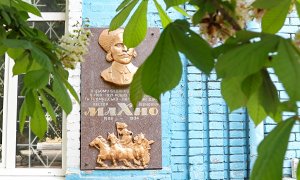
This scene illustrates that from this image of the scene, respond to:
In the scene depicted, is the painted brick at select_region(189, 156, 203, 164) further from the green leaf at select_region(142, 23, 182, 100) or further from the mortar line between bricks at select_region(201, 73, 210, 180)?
the green leaf at select_region(142, 23, 182, 100)

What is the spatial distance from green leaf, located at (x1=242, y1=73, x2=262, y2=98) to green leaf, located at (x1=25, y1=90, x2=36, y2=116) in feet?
2.00

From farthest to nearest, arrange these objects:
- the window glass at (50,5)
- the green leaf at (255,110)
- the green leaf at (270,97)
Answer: the window glass at (50,5) → the green leaf at (255,110) → the green leaf at (270,97)

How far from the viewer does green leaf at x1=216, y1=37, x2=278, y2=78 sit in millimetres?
688

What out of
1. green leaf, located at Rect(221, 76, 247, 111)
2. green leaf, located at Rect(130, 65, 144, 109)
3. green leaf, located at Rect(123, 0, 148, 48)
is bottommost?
green leaf, located at Rect(221, 76, 247, 111)

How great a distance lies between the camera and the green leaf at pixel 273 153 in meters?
0.67

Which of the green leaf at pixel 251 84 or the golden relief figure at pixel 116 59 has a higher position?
the golden relief figure at pixel 116 59

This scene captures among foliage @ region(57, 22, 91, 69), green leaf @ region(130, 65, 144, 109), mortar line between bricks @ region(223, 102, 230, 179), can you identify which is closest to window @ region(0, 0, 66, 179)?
mortar line between bricks @ region(223, 102, 230, 179)

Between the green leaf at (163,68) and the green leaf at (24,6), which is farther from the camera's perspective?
the green leaf at (24,6)

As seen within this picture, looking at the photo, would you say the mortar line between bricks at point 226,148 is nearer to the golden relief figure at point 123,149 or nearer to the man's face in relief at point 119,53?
the golden relief figure at point 123,149

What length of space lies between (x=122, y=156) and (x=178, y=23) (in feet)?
10.2

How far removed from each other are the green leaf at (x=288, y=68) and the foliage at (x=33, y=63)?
0.50 metres

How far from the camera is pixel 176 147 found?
3.94 m

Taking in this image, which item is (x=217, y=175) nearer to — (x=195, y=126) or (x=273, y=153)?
(x=195, y=126)

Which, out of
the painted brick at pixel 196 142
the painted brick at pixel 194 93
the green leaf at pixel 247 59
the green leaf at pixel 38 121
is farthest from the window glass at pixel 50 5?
the green leaf at pixel 247 59
